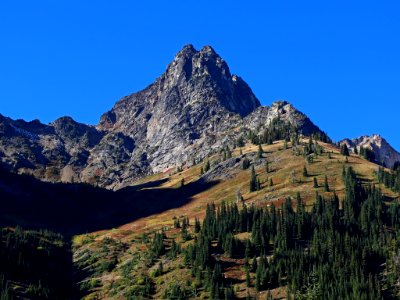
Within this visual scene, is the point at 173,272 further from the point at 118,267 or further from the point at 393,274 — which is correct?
the point at 393,274

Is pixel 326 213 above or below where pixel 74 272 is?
above

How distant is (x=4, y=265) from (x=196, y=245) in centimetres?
6053

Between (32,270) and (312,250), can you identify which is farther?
(32,270)

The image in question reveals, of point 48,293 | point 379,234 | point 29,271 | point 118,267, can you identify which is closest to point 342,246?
point 379,234

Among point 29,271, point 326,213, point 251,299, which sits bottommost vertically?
point 251,299

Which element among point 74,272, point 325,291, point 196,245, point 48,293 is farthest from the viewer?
point 74,272

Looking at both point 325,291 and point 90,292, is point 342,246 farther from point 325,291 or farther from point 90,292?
point 90,292

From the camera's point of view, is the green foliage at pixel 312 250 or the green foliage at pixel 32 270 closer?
the green foliage at pixel 312 250

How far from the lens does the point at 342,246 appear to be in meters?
156

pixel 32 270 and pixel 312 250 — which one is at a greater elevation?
pixel 312 250

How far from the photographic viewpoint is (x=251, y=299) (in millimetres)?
132875

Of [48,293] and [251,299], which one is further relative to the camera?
[48,293]

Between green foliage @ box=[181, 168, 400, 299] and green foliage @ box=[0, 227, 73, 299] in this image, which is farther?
green foliage @ box=[0, 227, 73, 299]

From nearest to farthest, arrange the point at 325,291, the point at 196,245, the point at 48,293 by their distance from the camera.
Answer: the point at 325,291 → the point at 48,293 → the point at 196,245
